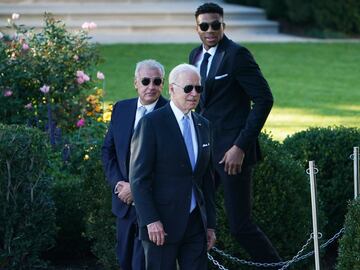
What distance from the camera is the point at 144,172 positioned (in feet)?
19.7

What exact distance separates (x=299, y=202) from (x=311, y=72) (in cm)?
1009

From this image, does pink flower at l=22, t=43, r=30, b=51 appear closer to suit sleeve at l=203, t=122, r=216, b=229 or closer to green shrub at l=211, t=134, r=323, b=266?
green shrub at l=211, t=134, r=323, b=266

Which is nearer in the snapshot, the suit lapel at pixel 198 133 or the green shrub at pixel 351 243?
the suit lapel at pixel 198 133

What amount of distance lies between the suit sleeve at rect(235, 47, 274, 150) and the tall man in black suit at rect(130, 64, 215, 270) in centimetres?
107

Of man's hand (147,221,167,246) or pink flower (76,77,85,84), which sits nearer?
man's hand (147,221,167,246)

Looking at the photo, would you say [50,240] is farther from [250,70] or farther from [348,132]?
[348,132]

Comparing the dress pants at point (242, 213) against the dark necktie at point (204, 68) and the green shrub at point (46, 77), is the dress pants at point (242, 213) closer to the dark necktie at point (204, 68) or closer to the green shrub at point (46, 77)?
the dark necktie at point (204, 68)

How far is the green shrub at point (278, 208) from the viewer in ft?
25.9

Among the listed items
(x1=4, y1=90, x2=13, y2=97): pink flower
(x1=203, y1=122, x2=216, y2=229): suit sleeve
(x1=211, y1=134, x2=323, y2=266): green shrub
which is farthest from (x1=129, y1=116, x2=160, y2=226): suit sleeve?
(x1=4, y1=90, x2=13, y2=97): pink flower

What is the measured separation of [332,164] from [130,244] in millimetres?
2903

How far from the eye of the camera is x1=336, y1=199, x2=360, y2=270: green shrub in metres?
6.37

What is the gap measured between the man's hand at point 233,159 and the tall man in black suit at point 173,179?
41.3 inches

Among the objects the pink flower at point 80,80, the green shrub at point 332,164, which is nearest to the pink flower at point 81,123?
the pink flower at point 80,80

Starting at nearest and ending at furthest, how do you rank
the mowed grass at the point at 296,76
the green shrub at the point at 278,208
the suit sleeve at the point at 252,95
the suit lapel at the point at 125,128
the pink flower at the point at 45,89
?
the suit lapel at the point at 125,128, the suit sleeve at the point at 252,95, the green shrub at the point at 278,208, the pink flower at the point at 45,89, the mowed grass at the point at 296,76
